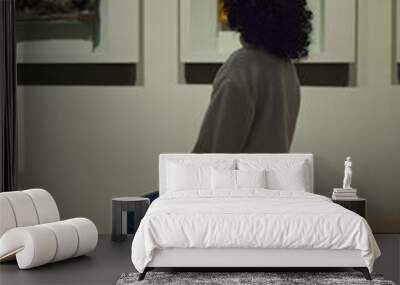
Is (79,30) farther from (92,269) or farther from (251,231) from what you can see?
(251,231)

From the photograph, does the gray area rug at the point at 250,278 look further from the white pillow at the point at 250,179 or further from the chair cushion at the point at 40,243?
the white pillow at the point at 250,179

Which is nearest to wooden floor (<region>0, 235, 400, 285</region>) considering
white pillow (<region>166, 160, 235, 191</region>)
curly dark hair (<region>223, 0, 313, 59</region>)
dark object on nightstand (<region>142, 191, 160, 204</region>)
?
white pillow (<region>166, 160, 235, 191</region>)

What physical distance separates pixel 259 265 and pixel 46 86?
133 inches

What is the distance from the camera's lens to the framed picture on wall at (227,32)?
7.24 metres

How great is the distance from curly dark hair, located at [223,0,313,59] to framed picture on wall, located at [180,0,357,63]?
0.27 ft

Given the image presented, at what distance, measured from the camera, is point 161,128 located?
290 inches

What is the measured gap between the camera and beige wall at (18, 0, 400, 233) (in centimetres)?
730

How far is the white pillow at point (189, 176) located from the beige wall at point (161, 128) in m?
0.53

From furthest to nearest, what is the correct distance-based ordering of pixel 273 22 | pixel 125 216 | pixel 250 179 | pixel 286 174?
pixel 273 22 → pixel 125 216 → pixel 286 174 → pixel 250 179

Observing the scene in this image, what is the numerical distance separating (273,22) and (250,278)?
3040mm

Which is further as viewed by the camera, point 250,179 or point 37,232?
point 250,179

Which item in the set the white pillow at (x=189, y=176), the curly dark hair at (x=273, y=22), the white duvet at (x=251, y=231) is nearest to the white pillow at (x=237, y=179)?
the white pillow at (x=189, y=176)

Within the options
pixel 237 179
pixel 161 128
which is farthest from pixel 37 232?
pixel 161 128

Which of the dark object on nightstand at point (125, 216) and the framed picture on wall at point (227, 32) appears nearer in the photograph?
the dark object on nightstand at point (125, 216)
